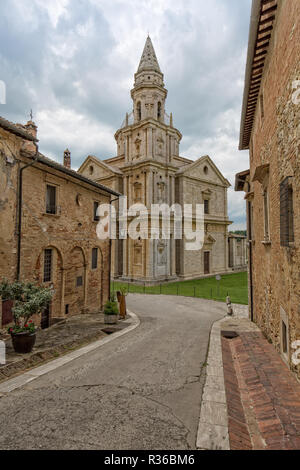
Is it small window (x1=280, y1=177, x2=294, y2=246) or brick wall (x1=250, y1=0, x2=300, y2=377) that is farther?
small window (x1=280, y1=177, x2=294, y2=246)

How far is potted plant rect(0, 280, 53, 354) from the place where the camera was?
8.32 m

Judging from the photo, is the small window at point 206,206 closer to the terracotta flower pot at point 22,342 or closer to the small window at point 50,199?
the small window at point 50,199

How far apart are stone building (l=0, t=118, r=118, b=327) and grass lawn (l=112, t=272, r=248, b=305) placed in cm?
836

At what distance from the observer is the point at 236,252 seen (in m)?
41.7

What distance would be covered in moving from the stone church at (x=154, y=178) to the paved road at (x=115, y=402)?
64.4ft

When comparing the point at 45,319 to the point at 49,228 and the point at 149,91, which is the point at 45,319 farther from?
the point at 149,91

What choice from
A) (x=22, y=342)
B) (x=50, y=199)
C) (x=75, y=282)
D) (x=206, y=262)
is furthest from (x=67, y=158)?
(x=206, y=262)

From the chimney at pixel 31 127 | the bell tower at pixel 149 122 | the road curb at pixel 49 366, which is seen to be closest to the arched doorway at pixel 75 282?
the road curb at pixel 49 366

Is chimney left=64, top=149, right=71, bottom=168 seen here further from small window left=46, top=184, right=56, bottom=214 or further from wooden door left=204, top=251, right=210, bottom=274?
wooden door left=204, top=251, right=210, bottom=274

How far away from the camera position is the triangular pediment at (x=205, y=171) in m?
33.6

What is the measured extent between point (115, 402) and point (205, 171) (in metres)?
34.2

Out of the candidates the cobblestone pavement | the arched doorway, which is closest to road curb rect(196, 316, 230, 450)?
the cobblestone pavement
